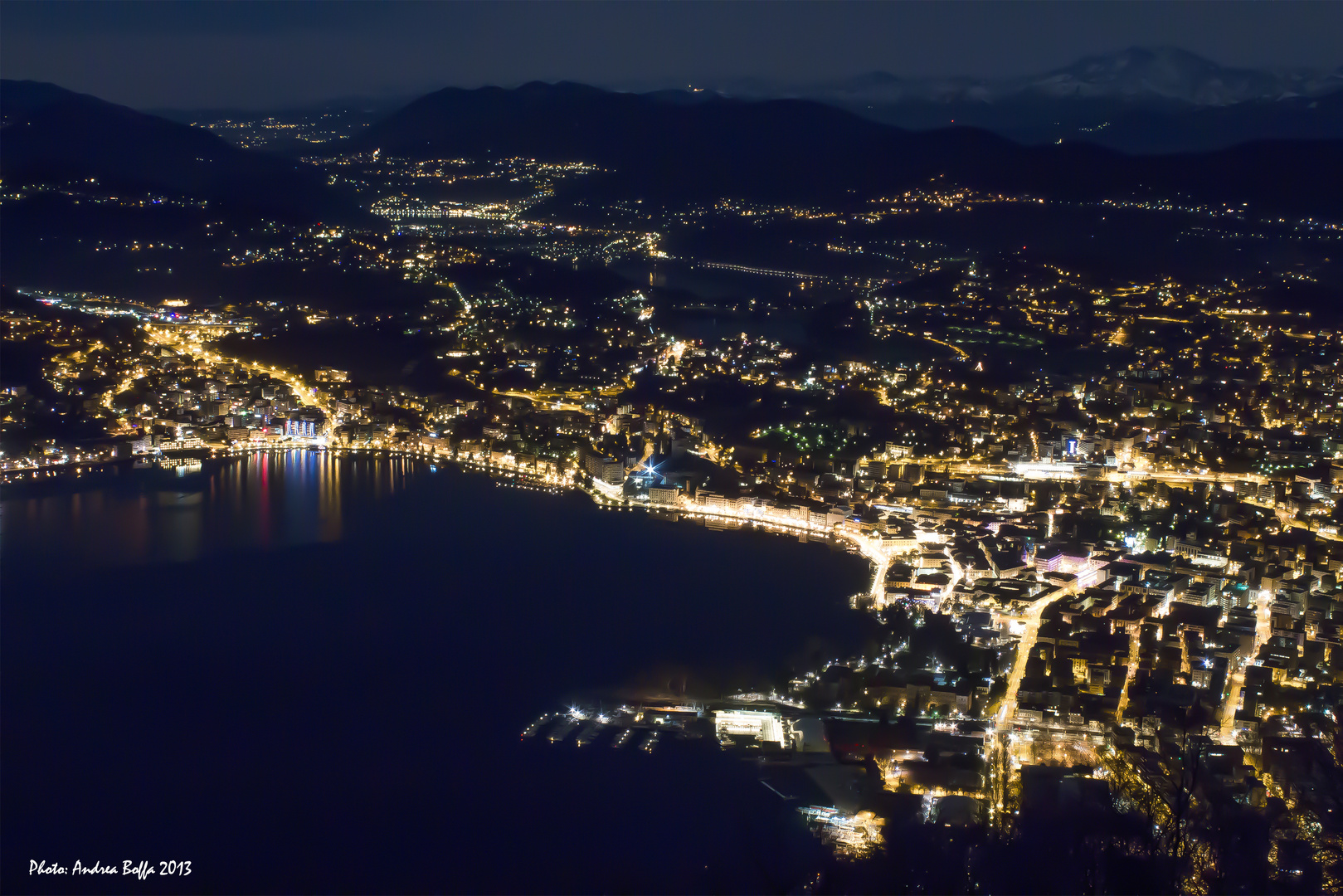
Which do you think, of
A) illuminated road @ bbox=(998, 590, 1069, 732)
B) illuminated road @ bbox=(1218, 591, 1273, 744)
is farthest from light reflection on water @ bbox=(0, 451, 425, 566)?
illuminated road @ bbox=(1218, 591, 1273, 744)

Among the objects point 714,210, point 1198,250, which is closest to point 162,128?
point 714,210

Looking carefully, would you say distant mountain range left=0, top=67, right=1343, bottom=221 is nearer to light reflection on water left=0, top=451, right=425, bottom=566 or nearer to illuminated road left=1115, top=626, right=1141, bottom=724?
illuminated road left=1115, top=626, right=1141, bottom=724

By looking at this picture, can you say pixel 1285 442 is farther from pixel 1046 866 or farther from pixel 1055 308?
pixel 1046 866

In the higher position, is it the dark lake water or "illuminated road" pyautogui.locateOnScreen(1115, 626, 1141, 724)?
"illuminated road" pyautogui.locateOnScreen(1115, 626, 1141, 724)

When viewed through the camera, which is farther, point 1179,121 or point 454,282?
point 454,282

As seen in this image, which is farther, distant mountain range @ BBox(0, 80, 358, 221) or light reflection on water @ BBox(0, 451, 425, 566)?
distant mountain range @ BBox(0, 80, 358, 221)

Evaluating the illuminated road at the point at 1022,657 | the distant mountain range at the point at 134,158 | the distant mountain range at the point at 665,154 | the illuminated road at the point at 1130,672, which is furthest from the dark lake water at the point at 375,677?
the distant mountain range at the point at 134,158
